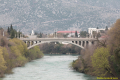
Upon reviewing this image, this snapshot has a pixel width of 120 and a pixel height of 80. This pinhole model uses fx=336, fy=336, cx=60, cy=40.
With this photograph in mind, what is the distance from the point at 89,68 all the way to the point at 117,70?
41.1ft

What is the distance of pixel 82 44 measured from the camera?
87.0 meters

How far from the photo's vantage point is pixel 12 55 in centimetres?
6488

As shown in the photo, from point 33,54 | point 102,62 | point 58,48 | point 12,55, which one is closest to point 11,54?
point 12,55

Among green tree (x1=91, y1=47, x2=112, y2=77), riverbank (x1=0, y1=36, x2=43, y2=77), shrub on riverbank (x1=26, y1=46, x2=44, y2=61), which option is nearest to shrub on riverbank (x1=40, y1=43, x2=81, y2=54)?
shrub on riverbank (x1=26, y1=46, x2=44, y2=61)

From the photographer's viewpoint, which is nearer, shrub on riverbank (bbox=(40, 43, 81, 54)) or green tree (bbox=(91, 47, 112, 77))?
green tree (bbox=(91, 47, 112, 77))

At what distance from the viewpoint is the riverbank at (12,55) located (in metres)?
53.2

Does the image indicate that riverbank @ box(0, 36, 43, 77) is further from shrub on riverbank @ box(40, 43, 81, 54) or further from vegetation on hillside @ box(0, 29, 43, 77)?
shrub on riverbank @ box(40, 43, 81, 54)

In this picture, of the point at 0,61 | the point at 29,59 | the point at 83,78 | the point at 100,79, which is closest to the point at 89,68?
the point at 83,78

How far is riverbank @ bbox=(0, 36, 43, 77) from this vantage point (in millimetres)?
53219

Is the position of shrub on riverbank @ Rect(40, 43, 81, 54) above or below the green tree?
below

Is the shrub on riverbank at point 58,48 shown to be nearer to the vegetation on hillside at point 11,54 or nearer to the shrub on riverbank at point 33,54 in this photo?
the shrub on riverbank at point 33,54

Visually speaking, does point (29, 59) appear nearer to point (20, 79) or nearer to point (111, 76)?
point (20, 79)

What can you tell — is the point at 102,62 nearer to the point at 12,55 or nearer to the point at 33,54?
the point at 12,55

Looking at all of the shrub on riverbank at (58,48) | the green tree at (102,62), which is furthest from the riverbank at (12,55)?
the shrub on riverbank at (58,48)
